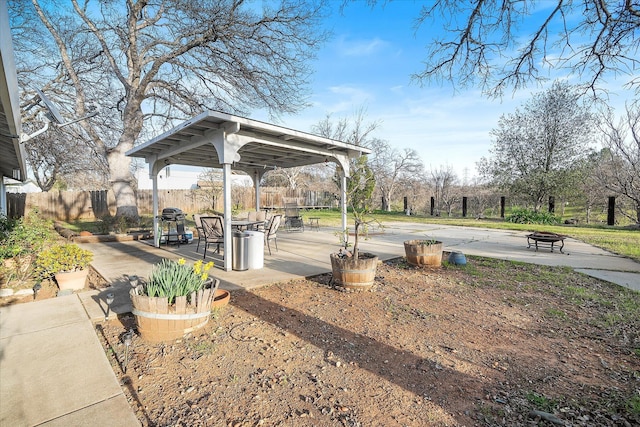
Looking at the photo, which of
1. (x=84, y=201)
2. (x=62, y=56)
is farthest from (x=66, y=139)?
(x=84, y=201)

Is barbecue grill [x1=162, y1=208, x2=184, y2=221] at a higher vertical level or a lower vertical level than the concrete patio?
higher

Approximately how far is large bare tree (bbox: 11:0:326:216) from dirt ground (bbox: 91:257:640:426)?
880cm

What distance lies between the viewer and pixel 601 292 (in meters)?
4.19

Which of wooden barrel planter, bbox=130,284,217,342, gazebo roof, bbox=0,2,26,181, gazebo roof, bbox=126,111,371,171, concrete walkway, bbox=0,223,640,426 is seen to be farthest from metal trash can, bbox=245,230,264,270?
gazebo roof, bbox=0,2,26,181

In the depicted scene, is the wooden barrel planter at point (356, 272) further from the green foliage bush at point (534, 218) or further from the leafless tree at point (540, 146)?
the leafless tree at point (540, 146)

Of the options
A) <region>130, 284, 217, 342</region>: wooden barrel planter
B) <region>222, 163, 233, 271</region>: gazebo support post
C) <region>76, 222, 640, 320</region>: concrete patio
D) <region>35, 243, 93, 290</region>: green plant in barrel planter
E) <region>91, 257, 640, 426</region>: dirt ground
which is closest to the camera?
<region>91, 257, 640, 426</region>: dirt ground

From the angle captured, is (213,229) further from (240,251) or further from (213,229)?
(240,251)

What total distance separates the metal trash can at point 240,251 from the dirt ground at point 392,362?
1095 mm

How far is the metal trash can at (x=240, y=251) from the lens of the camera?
489 cm

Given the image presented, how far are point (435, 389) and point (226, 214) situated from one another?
152 inches

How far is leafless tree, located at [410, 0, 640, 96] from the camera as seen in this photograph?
129 inches

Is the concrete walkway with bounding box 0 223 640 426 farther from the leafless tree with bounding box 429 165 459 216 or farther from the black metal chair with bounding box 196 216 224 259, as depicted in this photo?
the leafless tree with bounding box 429 165 459 216

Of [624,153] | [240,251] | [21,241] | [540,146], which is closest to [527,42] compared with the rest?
[240,251]

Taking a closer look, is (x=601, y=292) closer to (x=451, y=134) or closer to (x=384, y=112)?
(x=451, y=134)
